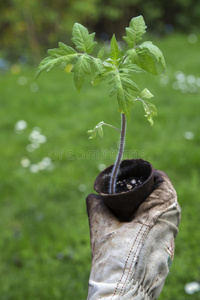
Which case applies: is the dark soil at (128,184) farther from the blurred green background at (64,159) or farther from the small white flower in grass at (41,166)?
the small white flower in grass at (41,166)

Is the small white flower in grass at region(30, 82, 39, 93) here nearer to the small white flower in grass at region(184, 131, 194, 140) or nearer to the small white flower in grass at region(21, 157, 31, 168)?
the small white flower in grass at region(21, 157, 31, 168)

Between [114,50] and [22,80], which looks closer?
[114,50]

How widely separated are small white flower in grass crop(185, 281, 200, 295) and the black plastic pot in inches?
48.6

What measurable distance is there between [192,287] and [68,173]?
70.5 inches

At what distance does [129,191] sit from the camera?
3.95 ft

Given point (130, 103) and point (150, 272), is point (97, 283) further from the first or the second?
point (130, 103)

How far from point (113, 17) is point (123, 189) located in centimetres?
847

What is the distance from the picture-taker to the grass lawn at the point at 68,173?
7.98 feet

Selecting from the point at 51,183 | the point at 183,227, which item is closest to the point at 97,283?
the point at 183,227

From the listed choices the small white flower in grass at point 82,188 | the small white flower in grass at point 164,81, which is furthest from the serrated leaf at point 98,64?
the small white flower in grass at point 164,81

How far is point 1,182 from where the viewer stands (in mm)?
3402

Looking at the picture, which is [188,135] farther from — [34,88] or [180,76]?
[34,88]

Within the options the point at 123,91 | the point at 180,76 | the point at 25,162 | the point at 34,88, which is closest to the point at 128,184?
the point at 123,91

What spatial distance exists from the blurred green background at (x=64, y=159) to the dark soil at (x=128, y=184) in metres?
1.30
